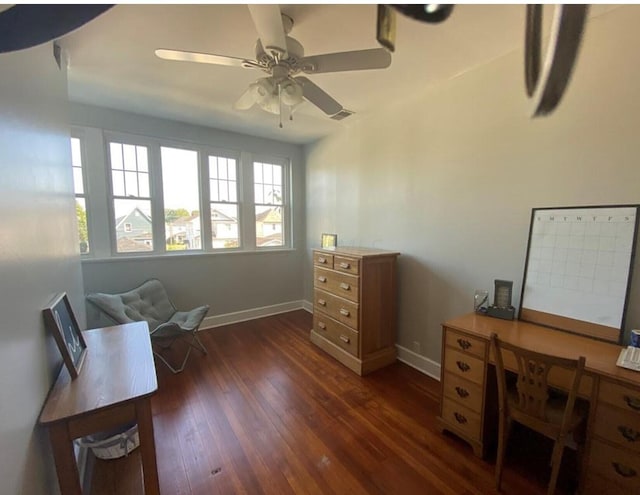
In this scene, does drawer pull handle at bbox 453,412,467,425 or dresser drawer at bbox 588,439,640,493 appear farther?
drawer pull handle at bbox 453,412,467,425

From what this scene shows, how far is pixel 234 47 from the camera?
212 cm

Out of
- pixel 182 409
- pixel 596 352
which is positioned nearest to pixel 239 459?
pixel 182 409

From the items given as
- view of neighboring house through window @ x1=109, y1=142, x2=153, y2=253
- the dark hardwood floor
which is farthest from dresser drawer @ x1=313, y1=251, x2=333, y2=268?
view of neighboring house through window @ x1=109, y1=142, x2=153, y2=253

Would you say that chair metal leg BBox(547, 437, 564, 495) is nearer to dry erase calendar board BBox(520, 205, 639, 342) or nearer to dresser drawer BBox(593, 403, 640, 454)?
dresser drawer BBox(593, 403, 640, 454)

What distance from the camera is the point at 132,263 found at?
3482 mm

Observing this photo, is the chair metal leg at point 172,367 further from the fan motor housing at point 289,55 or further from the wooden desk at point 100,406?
the fan motor housing at point 289,55

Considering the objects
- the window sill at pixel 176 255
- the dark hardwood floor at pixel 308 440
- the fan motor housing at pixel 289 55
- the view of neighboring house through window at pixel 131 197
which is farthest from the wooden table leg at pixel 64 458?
the view of neighboring house through window at pixel 131 197

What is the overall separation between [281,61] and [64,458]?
2.08m

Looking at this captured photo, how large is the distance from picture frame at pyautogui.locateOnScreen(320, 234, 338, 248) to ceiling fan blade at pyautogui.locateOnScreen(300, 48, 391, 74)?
2440 mm

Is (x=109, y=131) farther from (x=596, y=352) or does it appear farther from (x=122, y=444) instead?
(x=596, y=352)

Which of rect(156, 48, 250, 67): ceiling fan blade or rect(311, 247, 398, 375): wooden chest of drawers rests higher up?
rect(156, 48, 250, 67): ceiling fan blade

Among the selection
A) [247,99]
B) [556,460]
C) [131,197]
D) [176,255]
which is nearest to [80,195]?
[131,197]

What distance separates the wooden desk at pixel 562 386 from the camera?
149 centimetres

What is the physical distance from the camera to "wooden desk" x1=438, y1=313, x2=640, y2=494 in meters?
1.49
